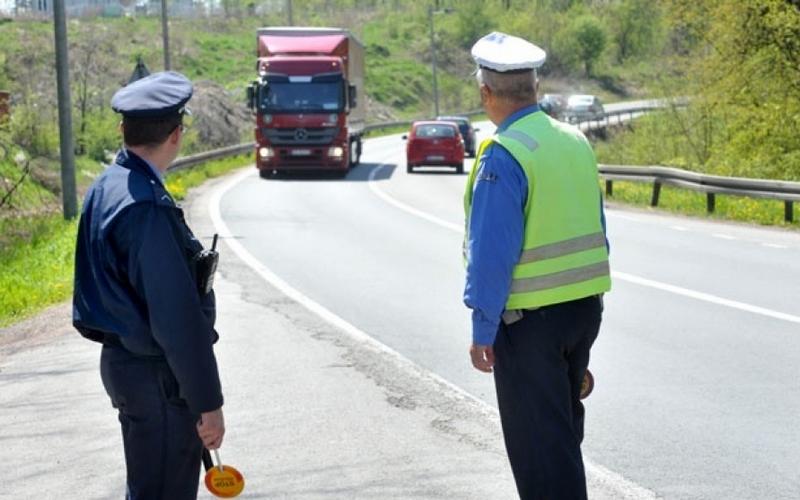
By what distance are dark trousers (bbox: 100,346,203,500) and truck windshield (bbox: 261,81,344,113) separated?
3455 cm

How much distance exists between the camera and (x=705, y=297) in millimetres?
14477

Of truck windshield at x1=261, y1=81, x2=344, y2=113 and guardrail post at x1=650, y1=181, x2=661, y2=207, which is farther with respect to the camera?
truck windshield at x1=261, y1=81, x2=344, y2=113

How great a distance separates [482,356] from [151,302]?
1.18m

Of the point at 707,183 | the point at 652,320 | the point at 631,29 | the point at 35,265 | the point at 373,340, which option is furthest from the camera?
the point at 631,29

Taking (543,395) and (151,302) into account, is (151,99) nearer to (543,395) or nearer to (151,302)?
(151,302)

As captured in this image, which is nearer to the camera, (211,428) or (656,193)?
(211,428)

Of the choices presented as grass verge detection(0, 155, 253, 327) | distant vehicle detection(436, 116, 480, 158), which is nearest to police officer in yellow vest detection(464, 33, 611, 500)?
grass verge detection(0, 155, 253, 327)

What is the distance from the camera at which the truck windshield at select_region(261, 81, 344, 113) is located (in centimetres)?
3875

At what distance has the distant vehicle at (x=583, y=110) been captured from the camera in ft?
245

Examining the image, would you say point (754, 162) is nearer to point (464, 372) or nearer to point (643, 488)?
point (464, 372)

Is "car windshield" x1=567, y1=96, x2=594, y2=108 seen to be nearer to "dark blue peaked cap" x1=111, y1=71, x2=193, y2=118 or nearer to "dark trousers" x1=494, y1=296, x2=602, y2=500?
"dark trousers" x1=494, y1=296, x2=602, y2=500

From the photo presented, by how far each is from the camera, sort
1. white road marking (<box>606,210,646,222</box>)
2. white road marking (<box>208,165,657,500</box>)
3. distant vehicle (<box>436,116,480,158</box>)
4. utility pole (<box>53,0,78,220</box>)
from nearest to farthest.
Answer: white road marking (<box>208,165,657,500</box>) → utility pole (<box>53,0,78,220</box>) → white road marking (<box>606,210,646,222</box>) → distant vehicle (<box>436,116,480,158</box>)

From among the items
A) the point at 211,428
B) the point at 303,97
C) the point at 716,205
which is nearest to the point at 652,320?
the point at 211,428

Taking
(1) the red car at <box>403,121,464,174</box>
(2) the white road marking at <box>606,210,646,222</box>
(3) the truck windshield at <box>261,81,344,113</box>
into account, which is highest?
(3) the truck windshield at <box>261,81,344,113</box>
